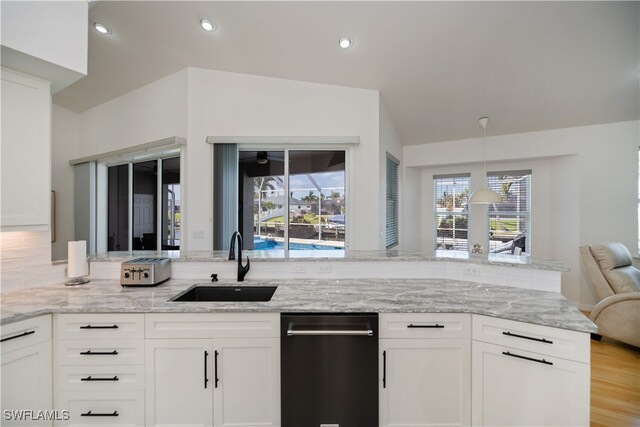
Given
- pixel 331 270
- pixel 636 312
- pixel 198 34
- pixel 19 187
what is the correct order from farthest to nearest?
pixel 198 34 → pixel 636 312 → pixel 331 270 → pixel 19 187

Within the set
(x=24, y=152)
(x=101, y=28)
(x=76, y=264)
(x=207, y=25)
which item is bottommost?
(x=76, y=264)

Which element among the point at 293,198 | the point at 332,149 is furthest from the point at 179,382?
the point at 332,149

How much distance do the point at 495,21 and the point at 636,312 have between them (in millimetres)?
2988

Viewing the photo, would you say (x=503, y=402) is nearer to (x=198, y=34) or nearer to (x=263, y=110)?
(x=263, y=110)

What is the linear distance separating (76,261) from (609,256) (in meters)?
5.04

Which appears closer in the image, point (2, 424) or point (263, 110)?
point (2, 424)

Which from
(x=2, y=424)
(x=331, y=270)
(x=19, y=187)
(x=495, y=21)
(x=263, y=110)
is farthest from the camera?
(x=263, y=110)

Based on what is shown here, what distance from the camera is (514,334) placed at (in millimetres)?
1385

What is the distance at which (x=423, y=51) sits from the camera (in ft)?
8.76

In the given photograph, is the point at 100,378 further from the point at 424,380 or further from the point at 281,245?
the point at 281,245

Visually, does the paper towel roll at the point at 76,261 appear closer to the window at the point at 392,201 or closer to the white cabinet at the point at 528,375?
the white cabinet at the point at 528,375

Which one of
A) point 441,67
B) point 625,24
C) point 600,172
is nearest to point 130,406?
point 441,67

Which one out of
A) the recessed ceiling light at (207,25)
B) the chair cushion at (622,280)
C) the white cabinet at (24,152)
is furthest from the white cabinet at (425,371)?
the recessed ceiling light at (207,25)

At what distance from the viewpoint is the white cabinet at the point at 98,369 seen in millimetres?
1479
